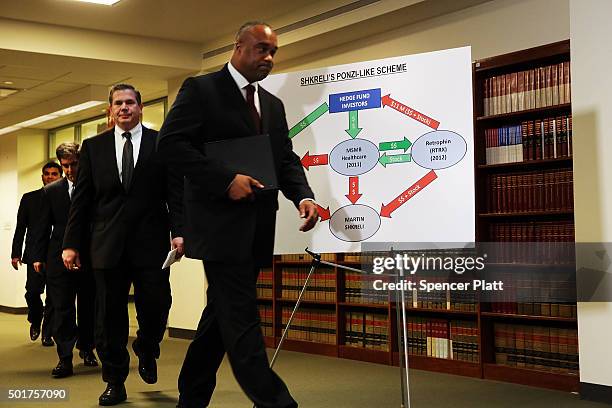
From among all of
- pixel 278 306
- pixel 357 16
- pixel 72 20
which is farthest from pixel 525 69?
pixel 72 20

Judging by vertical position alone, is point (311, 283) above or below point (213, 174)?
below

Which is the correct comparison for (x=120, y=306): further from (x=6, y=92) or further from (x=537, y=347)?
(x=6, y=92)

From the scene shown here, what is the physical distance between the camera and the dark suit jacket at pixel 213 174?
2830mm

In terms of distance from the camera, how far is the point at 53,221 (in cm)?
560

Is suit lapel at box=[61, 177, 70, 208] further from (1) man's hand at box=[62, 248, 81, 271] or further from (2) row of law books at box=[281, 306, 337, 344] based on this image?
(2) row of law books at box=[281, 306, 337, 344]

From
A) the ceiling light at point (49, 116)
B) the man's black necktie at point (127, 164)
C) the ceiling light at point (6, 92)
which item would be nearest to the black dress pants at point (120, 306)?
the man's black necktie at point (127, 164)

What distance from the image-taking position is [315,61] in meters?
7.01

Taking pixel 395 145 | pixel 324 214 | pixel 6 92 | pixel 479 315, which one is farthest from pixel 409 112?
pixel 6 92

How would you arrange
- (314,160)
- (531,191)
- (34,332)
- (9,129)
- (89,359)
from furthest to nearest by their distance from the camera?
1. (9,129)
2. (34,332)
3. (89,359)
4. (531,191)
5. (314,160)

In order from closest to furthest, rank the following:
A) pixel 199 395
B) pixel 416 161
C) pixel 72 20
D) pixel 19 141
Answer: pixel 199 395 → pixel 416 161 → pixel 72 20 → pixel 19 141

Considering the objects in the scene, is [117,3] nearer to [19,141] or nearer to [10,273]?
[19,141]

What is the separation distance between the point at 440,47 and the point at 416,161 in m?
2.40

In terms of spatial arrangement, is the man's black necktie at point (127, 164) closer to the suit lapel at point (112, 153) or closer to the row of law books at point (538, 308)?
the suit lapel at point (112, 153)

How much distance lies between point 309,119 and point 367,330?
2628 millimetres
